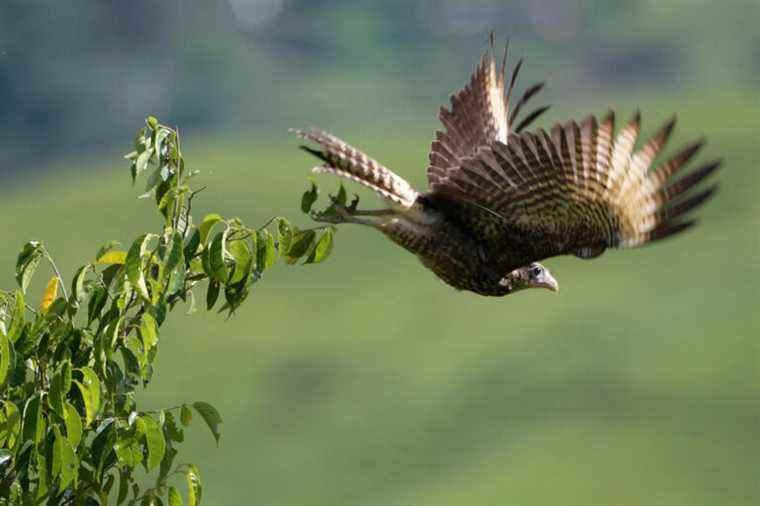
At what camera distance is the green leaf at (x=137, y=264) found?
550 cm

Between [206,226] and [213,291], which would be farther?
[213,291]

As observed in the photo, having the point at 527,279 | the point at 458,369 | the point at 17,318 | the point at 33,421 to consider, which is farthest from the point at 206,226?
the point at 458,369

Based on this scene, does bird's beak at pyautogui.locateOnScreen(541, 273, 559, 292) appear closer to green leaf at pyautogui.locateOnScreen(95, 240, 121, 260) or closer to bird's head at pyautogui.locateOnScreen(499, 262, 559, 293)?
bird's head at pyautogui.locateOnScreen(499, 262, 559, 293)

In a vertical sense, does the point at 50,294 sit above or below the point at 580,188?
below

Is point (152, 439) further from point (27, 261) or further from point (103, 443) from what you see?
point (27, 261)

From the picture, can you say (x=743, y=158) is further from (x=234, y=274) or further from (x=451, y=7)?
(x=234, y=274)

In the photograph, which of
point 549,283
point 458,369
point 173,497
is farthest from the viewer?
point 458,369

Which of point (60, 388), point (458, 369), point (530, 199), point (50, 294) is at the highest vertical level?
point (458, 369)

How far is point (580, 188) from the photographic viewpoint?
309 inches

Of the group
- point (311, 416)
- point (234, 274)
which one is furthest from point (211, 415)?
point (311, 416)

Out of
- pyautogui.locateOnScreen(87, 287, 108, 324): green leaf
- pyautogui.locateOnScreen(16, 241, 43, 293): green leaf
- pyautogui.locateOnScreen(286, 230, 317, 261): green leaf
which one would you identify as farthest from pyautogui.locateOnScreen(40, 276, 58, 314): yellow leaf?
pyautogui.locateOnScreen(286, 230, 317, 261): green leaf

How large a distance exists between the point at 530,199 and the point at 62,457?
3.33 meters

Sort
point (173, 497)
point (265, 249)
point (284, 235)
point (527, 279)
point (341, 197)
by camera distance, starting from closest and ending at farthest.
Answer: point (173, 497) → point (265, 249) → point (284, 235) → point (341, 197) → point (527, 279)

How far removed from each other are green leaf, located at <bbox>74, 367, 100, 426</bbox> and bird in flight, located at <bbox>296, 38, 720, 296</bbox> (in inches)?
81.5
